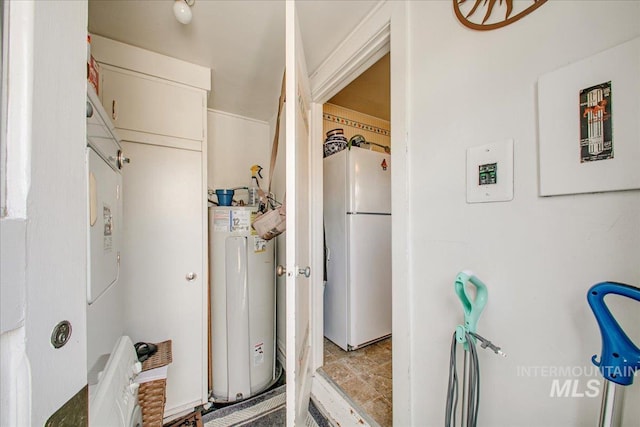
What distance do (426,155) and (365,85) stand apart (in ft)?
4.49

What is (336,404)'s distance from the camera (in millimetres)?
1404

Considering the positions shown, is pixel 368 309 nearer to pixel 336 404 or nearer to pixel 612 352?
pixel 336 404

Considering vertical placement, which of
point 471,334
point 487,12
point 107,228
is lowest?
point 471,334

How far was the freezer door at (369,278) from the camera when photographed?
1.96 m

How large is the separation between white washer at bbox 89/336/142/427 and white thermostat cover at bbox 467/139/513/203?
1189 mm

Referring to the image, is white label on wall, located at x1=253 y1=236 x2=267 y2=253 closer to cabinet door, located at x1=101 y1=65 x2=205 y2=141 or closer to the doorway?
the doorway

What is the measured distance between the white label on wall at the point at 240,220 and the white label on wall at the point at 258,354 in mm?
857

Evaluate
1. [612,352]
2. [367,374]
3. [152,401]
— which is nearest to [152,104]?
[152,401]

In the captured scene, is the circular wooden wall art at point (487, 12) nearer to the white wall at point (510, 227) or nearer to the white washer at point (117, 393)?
the white wall at point (510, 227)

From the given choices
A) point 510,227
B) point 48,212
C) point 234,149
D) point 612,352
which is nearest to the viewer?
point 48,212

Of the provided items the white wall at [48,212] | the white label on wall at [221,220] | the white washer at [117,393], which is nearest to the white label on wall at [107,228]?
the white washer at [117,393]

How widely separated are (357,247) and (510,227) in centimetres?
135

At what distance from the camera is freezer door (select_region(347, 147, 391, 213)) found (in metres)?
1.98

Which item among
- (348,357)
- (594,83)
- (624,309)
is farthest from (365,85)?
(348,357)
